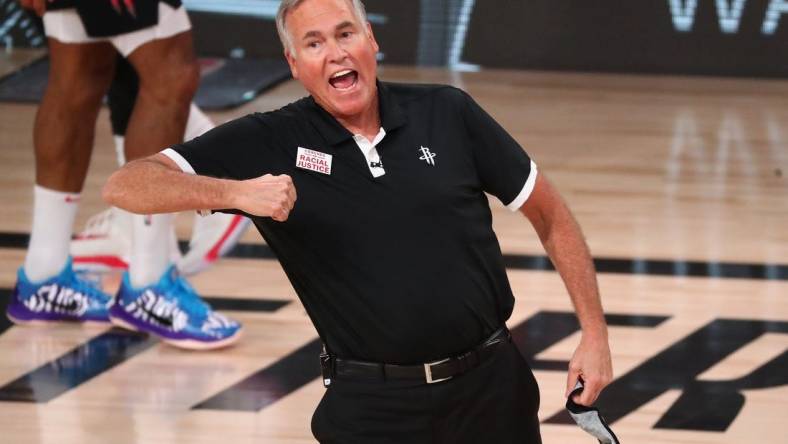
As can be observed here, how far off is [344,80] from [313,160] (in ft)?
0.49

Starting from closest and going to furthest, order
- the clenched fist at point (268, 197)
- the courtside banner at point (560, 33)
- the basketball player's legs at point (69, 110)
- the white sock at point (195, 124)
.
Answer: the clenched fist at point (268, 197) → the basketball player's legs at point (69, 110) → the white sock at point (195, 124) → the courtside banner at point (560, 33)

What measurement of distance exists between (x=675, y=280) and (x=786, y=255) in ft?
1.59

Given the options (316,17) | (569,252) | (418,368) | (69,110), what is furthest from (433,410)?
(69,110)

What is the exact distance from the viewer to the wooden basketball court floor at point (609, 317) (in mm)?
3479

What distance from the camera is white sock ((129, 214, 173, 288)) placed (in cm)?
393

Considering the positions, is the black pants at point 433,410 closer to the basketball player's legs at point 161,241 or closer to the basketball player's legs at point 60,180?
the basketball player's legs at point 161,241

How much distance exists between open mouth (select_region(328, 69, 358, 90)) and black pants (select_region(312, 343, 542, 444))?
0.49m

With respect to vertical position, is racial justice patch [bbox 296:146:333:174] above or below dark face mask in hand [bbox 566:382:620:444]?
above

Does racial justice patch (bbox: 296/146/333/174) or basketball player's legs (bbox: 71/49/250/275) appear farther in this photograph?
basketball player's legs (bbox: 71/49/250/275)

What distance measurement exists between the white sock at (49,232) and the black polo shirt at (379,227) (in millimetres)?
1723

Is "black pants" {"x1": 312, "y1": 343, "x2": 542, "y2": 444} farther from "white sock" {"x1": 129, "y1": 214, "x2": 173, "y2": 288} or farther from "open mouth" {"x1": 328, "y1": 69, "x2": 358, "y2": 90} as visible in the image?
"white sock" {"x1": 129, "y1": 214, "x2": 173, "y2": 288}

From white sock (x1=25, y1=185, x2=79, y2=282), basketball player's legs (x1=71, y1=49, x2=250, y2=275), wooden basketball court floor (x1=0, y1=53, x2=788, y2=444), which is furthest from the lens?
basketball player's legs (x1=71, y1=49, x2=250, y2=275)

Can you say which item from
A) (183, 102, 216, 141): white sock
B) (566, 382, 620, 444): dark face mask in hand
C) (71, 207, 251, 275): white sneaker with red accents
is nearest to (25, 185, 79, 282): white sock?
(71, 207, 251, 275): white sneaker with red accents

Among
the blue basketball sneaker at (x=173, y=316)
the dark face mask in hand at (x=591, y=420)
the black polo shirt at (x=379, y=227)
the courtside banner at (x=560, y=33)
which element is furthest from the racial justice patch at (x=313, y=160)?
the courtside banner at (x=560, y=33)
